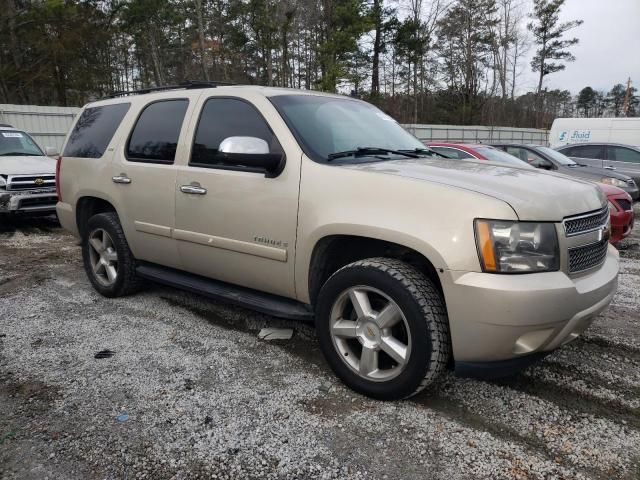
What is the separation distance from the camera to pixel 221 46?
103 ft

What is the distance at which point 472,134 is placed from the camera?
91.0 ft

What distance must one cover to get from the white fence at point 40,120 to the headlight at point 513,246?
15.2 m

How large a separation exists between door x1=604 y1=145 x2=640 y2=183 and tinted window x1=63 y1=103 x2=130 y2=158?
12207mm

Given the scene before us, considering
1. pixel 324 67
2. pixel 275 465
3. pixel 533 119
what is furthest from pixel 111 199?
pixel 533 119

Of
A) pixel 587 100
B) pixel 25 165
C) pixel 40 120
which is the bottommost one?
pixel 25 165

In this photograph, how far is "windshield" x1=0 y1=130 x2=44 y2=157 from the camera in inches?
353

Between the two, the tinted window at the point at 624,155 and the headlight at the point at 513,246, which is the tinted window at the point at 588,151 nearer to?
the tinted window at the point at 624,155

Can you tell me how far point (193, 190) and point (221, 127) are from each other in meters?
0.51

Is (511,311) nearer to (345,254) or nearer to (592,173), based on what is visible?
(345,254)

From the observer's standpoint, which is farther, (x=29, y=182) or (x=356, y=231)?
(x=29, y=182)

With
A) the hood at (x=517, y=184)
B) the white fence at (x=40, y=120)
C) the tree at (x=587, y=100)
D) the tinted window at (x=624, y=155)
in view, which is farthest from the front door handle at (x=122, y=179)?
the tree at (x=587, y=100)

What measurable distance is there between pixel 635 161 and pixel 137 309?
→ 42.2 ft

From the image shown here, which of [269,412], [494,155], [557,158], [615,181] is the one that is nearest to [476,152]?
[494,155]

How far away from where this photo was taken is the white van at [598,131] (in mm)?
17125
